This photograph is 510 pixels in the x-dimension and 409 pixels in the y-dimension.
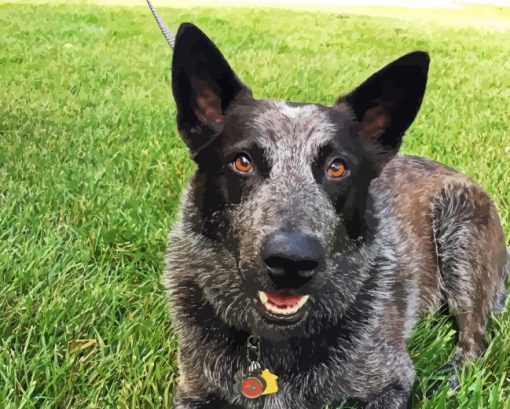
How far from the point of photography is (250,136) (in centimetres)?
254

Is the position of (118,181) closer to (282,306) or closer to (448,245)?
(448,245)

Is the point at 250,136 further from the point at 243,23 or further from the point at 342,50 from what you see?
the point at 243,23

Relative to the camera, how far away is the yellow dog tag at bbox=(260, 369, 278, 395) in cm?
258

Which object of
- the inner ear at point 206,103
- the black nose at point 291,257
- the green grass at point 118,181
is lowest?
the green grass at point 118,181

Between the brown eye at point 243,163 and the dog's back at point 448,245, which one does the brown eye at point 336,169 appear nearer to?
the brown eye at point 243,163

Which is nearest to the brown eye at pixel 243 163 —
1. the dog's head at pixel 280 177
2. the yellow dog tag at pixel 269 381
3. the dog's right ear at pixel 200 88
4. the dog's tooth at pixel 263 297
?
the dog's head at pixel 280 177

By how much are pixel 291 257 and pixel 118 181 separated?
8.41 feet

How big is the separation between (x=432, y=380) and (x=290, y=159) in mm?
1228

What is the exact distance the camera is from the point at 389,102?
109 inches

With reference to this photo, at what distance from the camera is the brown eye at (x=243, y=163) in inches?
98.5

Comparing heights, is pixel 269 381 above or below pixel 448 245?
above

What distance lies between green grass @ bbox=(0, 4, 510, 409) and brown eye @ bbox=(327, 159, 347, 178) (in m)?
0.90

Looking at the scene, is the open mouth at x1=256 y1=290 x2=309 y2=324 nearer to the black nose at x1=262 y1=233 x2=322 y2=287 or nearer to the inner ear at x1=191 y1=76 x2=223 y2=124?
the black nose at x1=262 y1=233 x2=322 y2=287

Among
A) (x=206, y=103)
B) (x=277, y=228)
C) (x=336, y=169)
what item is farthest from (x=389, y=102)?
(x=277, y=228)
